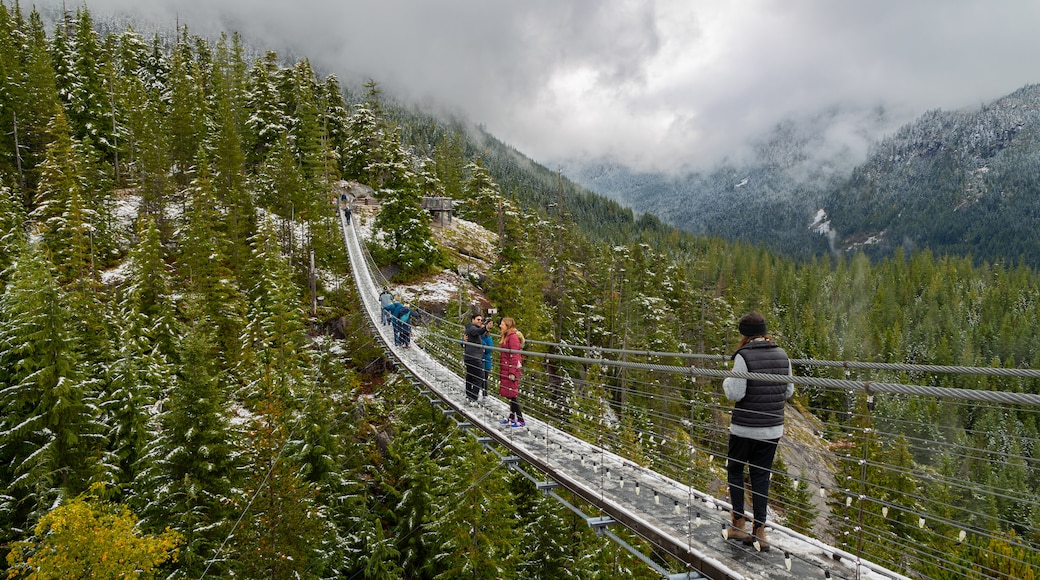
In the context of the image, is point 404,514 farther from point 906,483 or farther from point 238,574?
point 906,483

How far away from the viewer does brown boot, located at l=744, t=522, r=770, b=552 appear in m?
4.35

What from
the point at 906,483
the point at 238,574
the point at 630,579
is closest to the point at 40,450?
the point at 238,574

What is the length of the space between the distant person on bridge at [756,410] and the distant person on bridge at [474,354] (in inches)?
218

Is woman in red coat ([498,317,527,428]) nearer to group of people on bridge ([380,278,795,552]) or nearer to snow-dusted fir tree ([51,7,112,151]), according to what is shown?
group of people on bridge ([380,278,795,552])

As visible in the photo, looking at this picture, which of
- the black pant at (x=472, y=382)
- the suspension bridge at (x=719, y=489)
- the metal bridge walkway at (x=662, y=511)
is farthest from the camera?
the black pant at (x=472, y=382)

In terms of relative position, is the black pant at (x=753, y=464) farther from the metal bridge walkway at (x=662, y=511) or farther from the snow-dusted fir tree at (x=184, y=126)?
the snow-dusted fir tree at (x=184, y=126)

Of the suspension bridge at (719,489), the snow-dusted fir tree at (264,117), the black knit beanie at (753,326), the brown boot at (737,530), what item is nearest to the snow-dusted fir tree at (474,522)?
the suspension bridge at (719,489)

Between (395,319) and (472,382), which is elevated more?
(395,319)

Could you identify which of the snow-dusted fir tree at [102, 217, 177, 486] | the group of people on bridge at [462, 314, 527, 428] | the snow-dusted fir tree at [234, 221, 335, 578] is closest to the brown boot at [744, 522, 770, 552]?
the group of people on bridge at [462, 314, 527, 428]

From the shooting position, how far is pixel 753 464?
13.7ft

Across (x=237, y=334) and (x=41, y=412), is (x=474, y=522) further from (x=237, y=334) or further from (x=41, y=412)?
(x=237, y=334)

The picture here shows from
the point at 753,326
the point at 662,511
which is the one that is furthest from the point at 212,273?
the point at 753,326

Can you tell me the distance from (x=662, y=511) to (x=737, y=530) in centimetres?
90

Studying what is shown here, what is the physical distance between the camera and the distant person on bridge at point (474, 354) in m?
9.39
